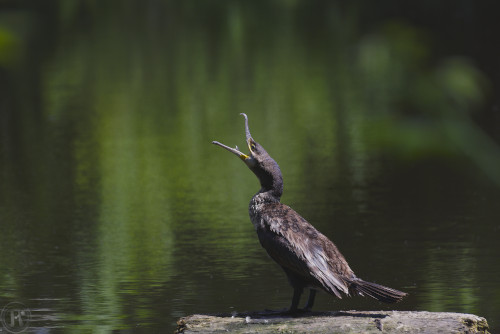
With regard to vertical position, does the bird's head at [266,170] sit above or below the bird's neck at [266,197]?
above

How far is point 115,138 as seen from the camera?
16188 mm

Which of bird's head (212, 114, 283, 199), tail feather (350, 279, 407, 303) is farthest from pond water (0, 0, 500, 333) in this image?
tail feather (350, 279, 407, 303)

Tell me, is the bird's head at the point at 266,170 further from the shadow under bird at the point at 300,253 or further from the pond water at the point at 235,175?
the pond water at the point at 235,175

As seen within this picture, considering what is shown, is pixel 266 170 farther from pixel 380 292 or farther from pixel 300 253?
pixel 380 292

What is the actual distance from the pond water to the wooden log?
1012 millimetres

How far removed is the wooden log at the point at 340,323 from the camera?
488 cm

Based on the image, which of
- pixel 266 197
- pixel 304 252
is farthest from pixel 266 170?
pixel 304 252

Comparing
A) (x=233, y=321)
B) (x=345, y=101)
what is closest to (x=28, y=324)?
(x=233, y=321)

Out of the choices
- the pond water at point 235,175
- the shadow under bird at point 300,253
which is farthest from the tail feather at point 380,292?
the pond water at point 235,175

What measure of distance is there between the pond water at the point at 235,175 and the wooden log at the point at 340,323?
101 cm

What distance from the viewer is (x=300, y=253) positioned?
508 cm

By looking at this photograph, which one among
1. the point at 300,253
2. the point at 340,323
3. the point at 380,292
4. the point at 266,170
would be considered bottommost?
the point at 340,323

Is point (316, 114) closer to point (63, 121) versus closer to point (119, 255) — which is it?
point (63, 121)

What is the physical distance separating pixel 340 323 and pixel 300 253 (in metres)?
0.42
